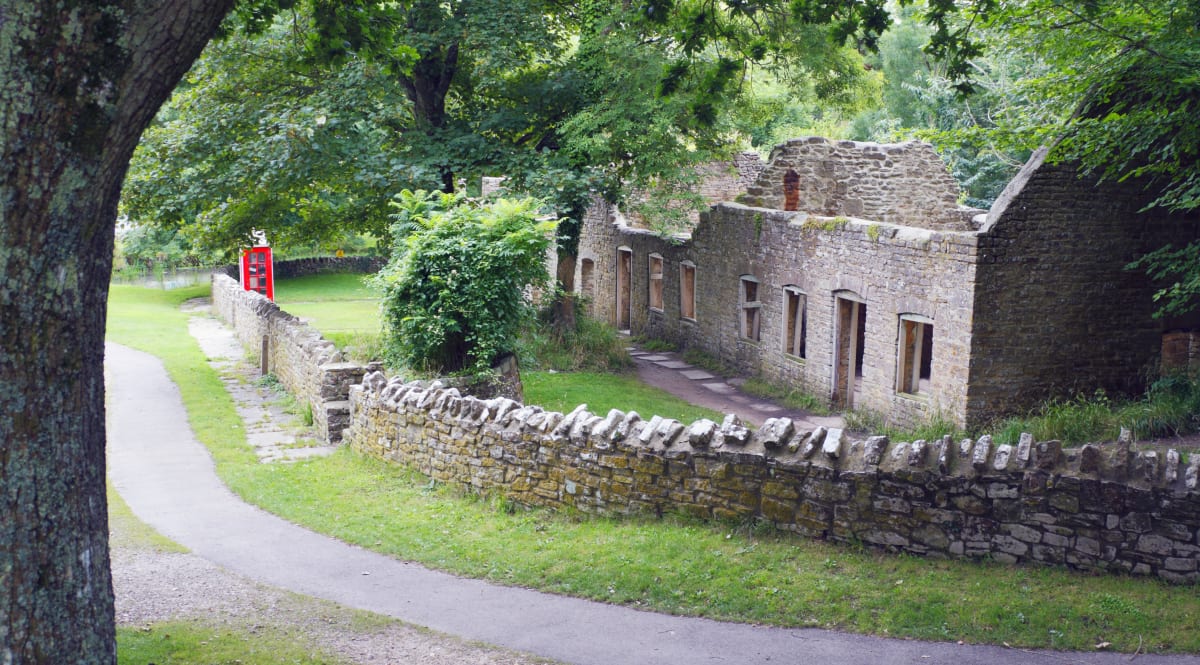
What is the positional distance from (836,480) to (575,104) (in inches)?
602

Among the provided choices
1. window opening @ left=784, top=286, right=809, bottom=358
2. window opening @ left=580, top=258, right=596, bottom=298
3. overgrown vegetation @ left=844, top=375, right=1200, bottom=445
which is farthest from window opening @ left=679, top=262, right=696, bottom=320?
overgrown vegetation @ left=844, top=375, right=1200, bottom=445

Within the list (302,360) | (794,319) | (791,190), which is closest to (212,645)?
Answer: (302,360)

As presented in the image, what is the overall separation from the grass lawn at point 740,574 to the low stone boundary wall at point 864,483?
170 millimetres

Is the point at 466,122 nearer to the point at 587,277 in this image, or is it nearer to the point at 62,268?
the point at 587,277

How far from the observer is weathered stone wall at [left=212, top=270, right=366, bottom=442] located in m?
15.6

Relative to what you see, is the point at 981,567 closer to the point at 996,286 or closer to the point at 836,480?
the point at 836,480

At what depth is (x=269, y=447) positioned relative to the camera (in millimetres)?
15602

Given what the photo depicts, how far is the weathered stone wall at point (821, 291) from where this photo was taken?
51.9 ft

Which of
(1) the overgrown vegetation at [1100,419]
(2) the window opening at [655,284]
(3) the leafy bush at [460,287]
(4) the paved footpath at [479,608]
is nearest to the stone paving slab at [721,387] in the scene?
(1) the overgrown vegetation at [1100,419]

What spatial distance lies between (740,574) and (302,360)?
11.3 m

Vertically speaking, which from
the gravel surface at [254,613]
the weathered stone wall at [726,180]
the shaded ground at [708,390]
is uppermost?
the weathered stone wall at [726,180]

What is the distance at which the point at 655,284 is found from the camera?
26.1 meters

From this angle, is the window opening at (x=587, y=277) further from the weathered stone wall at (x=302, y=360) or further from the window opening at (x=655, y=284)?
the weathered stone wall at (x=302, y=360)

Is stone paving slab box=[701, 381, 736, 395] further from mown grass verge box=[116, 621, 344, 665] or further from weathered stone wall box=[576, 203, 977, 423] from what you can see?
mown grass verge box=[116, 621, 344, 665]
